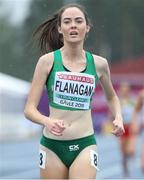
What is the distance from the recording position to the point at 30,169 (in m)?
13.6

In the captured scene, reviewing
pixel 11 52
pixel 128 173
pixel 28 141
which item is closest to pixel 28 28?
pixel 11 52

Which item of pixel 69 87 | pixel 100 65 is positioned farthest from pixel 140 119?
pixel 69 87

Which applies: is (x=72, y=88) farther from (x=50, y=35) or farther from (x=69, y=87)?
(x=50, y=35)

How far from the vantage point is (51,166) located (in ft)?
16.2

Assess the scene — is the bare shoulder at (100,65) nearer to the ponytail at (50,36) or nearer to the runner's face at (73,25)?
the runner's face at (73,25)

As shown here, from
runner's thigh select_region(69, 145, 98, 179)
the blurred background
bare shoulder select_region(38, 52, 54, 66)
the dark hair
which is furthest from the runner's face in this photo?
the blurred background

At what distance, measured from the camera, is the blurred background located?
10633 mm

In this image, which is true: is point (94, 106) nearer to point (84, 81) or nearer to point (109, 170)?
point (109, 170)

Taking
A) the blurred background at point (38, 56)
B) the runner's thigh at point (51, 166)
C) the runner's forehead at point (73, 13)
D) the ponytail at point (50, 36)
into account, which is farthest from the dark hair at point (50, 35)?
the runner's thigh at point (51, 166)

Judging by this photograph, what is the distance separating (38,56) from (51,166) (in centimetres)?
448

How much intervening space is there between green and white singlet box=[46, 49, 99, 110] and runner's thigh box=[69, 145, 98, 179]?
29 cm

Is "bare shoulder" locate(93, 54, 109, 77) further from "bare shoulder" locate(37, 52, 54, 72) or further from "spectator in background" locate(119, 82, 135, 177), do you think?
"spectator in background" locate(119, 82, 135, 177)

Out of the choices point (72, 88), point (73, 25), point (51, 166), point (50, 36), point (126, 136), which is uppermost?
point (73, 25)

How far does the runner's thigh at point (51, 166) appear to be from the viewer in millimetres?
4914
